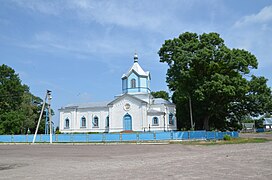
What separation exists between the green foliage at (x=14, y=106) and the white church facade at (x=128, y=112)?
7.33 m

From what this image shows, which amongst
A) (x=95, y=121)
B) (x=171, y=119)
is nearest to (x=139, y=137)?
(x=171, y=119)

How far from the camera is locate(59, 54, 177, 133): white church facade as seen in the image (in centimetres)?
4009

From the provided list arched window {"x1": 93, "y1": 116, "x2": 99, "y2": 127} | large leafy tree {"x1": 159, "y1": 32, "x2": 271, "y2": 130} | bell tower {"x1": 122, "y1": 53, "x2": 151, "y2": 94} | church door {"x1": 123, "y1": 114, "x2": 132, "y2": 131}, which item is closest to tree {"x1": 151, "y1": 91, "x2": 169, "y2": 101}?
bell tower {"x1": 122, "y1": 53, "x2": 151, "y2": 94}

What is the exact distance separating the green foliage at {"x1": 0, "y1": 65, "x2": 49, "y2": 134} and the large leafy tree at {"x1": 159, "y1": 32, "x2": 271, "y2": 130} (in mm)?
26966

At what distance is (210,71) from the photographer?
31.0m

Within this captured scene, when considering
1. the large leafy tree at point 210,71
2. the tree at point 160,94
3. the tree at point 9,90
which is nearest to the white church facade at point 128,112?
the large leafy tree at point 210,71

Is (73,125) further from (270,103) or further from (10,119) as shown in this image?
(270,103)

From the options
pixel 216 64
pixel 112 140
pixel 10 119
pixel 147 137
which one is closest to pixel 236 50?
pixel 216 64

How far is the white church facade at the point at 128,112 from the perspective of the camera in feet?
132

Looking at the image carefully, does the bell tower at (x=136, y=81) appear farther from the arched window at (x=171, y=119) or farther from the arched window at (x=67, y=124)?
the arched window at (x=67, y=124)

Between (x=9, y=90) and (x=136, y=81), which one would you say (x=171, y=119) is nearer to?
(x=136, y=81)

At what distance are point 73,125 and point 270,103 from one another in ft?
Result: 99.3

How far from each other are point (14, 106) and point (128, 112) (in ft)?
74.0

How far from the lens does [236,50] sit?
104 feet
